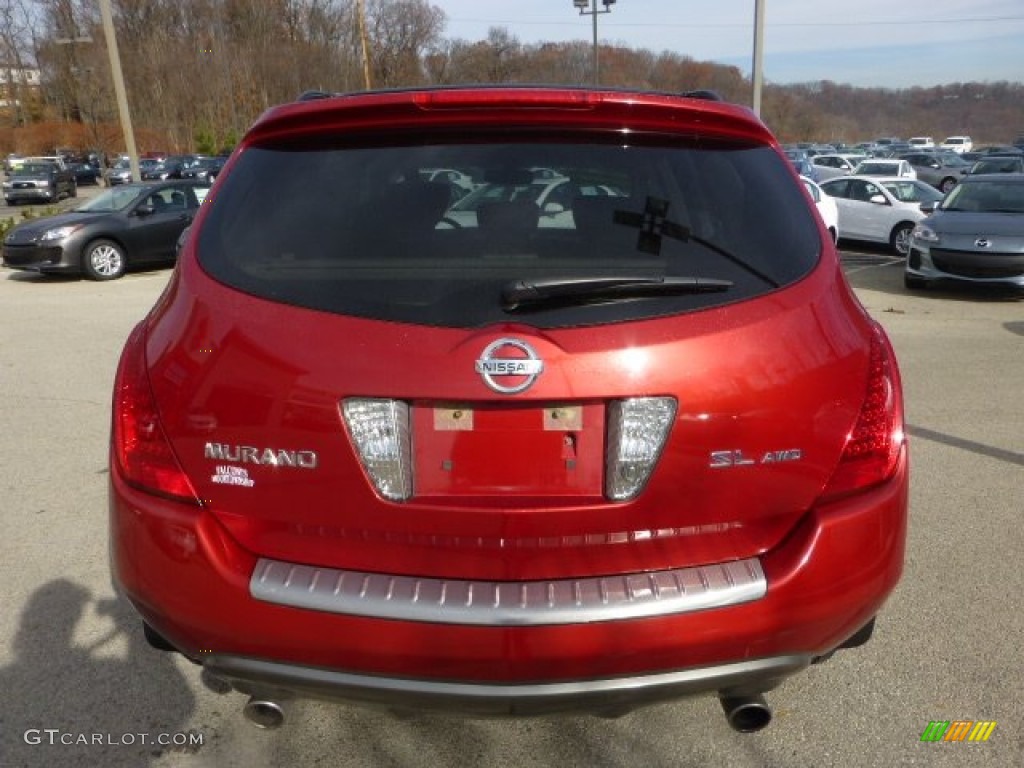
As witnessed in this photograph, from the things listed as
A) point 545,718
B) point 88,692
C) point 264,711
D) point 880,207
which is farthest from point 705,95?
point 880,207

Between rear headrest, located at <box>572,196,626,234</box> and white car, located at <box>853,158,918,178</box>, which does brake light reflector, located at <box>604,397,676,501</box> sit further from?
white car, located at <box>853,158,918,178</box>

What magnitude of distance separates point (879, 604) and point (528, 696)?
915 millimetres

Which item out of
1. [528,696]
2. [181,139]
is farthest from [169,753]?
[181,139]

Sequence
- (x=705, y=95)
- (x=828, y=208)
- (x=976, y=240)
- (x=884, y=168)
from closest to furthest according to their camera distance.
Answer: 1. (x=705, y=95)
2. (x=976, y=240)
3. (x=828, y=208)
4. (x=884, y=168)

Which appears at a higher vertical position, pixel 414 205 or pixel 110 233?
pixel 414 205

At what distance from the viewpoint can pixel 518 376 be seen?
1.64 meters

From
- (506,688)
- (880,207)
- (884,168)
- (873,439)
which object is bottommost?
(884,168)

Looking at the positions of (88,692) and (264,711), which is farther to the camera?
(88,692)

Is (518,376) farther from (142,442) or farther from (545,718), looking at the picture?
(142,442)

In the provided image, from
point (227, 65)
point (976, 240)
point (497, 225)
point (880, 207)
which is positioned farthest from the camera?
point (227, 65)

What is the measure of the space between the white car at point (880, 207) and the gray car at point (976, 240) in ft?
10.8

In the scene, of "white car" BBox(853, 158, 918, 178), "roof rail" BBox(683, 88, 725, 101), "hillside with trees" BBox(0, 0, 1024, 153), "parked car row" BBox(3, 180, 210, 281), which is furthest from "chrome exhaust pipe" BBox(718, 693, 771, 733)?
"hillside with trees" BBox(0, 0, 1024, 153)

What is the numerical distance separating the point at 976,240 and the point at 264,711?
34.9 ft

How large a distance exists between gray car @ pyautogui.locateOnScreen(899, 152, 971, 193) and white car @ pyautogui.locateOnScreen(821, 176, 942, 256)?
19254mm
